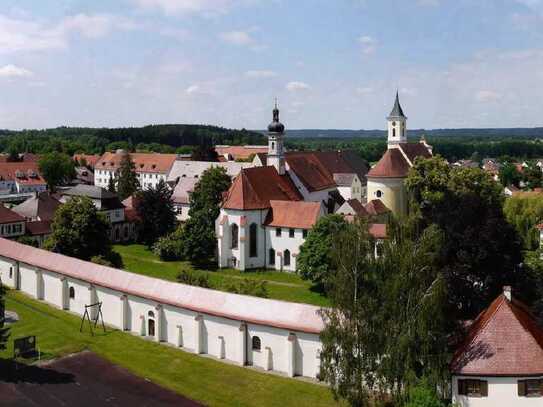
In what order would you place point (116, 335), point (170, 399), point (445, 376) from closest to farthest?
point (445, 376) < point (170, 399) < point (116, 335)

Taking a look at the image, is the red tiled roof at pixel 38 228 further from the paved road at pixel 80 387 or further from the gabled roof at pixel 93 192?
the paved road at pixel 80 387

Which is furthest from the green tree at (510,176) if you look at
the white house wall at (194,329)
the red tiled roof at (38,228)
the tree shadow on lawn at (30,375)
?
the tree shadow on lawn at (30,375)

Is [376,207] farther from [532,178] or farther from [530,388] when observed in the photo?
[532,178]

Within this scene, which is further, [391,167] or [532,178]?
[532,178]

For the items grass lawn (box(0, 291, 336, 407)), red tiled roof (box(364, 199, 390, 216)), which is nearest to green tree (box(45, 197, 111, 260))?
grass lawn (box(0, 291, 336, 407))

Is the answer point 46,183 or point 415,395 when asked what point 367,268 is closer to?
point 415,395

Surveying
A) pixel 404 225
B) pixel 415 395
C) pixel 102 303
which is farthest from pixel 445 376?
pixel 102 303

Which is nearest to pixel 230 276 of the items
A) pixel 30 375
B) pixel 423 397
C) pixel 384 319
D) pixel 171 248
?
pixel 171 248

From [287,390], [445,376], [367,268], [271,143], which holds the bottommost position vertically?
[287,390]
